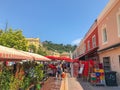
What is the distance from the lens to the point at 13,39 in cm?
3572

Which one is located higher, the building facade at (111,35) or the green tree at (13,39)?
the green tree at (13,39)

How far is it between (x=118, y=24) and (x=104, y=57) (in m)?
4.63

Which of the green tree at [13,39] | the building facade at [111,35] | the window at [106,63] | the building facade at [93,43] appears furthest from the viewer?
the green tree at [13,39]

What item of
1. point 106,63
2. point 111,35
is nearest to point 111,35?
point 111,35

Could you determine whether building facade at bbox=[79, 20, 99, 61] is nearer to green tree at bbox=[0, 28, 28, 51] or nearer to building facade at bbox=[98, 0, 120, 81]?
building facade at bbox=[98, 0, 120, 81]

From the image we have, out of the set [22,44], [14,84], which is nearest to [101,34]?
[14,84]

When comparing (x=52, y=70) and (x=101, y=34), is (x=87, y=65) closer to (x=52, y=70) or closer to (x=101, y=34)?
(x=101, y=34)

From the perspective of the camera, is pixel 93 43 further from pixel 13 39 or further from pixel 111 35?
pixel 13 39

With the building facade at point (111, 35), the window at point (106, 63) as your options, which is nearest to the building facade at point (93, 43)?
the building facade at point (111, 35)

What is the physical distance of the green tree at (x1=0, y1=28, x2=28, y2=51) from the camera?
34938mm

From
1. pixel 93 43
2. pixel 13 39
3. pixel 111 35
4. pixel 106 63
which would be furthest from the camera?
pixel 13 39

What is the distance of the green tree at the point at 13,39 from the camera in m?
34.9

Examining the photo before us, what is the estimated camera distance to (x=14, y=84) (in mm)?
6250

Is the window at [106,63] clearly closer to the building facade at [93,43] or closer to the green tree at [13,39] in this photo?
A: the building facade at [93,43]
